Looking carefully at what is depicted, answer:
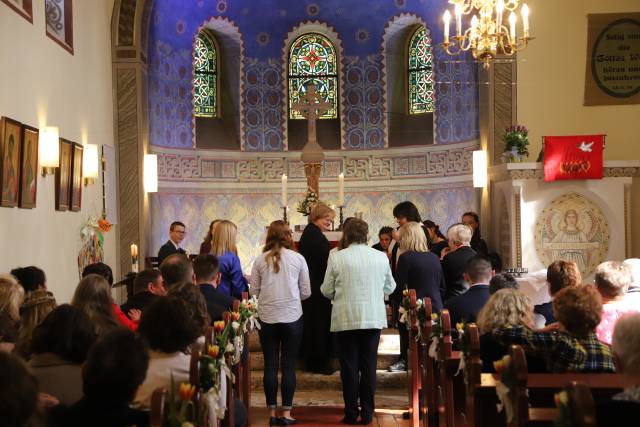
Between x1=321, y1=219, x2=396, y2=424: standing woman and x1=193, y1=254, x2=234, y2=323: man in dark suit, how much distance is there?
1158 mm

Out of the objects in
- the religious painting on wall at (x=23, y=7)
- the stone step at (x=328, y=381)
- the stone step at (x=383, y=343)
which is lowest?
the stone step at (x=328, y=381)

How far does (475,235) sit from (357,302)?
221 inches

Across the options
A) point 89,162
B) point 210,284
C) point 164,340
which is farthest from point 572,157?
point 164,340

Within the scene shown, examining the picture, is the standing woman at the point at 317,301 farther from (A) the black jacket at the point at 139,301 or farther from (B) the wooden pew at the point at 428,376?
(A) the black jacket at the point at 139,301

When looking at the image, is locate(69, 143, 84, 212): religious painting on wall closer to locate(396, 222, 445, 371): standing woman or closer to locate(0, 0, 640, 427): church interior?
locate(0, 0, 640, 427): church interior

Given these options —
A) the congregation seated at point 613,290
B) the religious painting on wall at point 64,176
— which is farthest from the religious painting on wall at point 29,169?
the congregation seated at point 613,290

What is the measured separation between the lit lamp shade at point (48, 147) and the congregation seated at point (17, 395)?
7.08m

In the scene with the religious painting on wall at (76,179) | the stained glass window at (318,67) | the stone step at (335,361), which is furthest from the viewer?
the stained glass window at (318,67)

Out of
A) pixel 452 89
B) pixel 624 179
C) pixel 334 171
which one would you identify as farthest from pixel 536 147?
pixel 334 171

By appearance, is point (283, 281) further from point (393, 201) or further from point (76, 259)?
point (393, 201)

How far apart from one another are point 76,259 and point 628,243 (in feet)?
21.8

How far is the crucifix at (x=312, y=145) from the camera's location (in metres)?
14.1

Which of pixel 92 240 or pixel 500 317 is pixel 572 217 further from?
pixel 500 317

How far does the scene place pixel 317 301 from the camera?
341 inches
